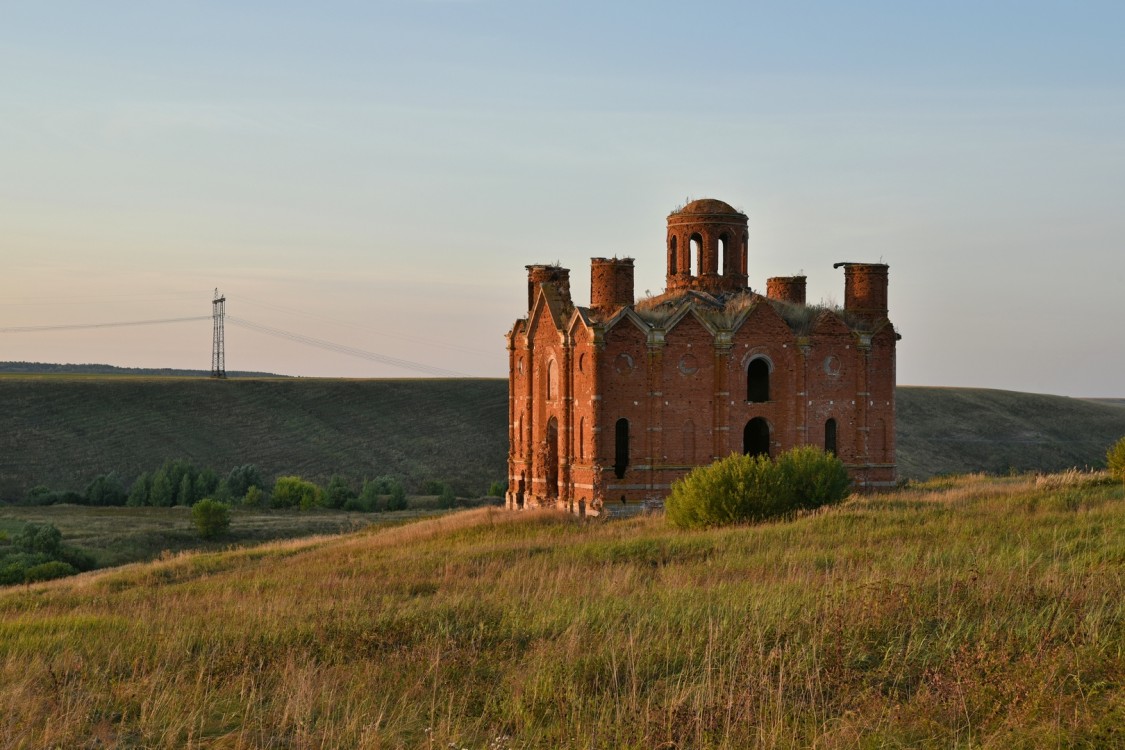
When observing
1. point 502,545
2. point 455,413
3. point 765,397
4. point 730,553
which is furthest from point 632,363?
point 455,413

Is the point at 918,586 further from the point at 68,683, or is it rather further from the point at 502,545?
the point at 502,545

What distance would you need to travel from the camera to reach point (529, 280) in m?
38.2

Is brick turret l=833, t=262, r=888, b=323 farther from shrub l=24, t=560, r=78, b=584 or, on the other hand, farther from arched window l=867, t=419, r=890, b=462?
shrub l=24, t=560, r=78, b=584

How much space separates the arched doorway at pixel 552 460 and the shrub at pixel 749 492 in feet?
34.5

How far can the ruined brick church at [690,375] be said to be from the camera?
1294 inches

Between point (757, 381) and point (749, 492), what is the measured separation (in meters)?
12.2

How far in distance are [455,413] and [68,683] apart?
302 ft

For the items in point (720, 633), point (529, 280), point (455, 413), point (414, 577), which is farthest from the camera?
point (455, 413)

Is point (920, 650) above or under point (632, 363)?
under

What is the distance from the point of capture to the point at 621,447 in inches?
1318

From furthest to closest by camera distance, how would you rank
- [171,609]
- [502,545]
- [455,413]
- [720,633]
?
[455,413] < [502,545] < [171,609] < [720,633]

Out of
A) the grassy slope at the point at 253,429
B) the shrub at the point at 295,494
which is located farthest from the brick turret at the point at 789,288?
the grassy slope at the point at 253,429

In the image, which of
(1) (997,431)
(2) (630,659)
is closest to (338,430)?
(1) (997,431)

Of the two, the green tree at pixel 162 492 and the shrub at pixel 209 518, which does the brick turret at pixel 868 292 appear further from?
the green tree at pixel 162 492
